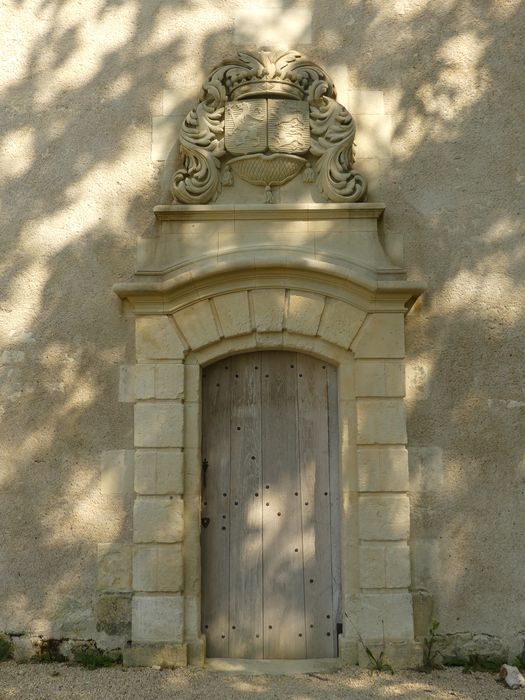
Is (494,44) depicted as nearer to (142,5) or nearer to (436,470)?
(142,5)

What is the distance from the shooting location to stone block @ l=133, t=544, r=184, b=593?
4.14 metres

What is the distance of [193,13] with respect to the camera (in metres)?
4.76

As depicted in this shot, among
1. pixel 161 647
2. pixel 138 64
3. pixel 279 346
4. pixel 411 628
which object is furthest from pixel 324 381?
pixel 138 64

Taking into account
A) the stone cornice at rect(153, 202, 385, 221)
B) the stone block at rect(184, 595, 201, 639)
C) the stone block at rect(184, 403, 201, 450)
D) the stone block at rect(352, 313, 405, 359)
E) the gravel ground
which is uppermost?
the stone cornice at rect(153, 202, 385, 221)

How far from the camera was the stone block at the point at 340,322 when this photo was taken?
4.34 meters

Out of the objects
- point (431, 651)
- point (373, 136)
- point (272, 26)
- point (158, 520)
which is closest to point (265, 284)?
point (373, 136)

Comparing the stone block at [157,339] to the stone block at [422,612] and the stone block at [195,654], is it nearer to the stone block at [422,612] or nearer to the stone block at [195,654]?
the stone block at [195,654]

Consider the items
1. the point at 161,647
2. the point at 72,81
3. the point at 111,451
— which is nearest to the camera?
the point at 161,647

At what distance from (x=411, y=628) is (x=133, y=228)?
287cm

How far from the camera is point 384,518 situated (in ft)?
13.8

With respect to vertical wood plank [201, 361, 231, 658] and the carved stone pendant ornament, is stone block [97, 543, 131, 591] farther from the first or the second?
the carved stone pendant ornament

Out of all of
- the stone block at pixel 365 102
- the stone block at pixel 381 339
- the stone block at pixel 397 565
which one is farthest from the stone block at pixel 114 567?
the stone block at pixel 365 102

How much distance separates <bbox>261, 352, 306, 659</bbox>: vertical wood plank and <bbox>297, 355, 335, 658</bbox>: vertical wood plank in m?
0.04

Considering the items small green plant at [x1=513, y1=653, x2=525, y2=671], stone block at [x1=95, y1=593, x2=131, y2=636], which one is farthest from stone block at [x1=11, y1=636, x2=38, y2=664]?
small green plant at [x1=513, y1=653, x2=525, y2=671]
